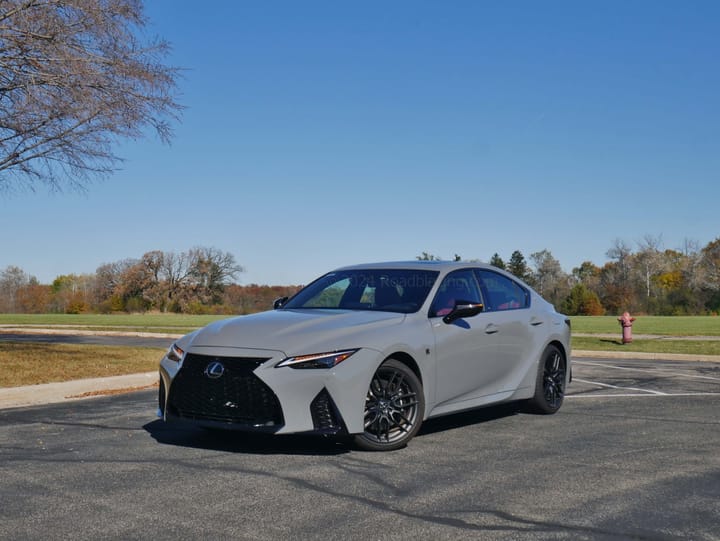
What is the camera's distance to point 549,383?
348 inches

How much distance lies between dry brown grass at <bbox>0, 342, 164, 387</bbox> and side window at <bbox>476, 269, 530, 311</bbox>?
275 inches

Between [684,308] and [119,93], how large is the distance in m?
66.9

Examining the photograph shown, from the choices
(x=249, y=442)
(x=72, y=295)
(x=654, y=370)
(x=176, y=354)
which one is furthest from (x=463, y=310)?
(x=72, y=295)

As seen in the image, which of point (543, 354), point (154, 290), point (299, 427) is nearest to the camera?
point (299, 427)

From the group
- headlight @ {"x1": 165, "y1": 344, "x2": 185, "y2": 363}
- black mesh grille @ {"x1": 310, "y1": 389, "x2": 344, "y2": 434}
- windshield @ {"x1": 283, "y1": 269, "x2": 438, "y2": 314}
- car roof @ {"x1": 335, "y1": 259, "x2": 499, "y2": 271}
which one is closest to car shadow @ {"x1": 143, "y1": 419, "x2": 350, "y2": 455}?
black mesh grille @ {"x1": 310, "y1": 389, "x2": 344, "y2": 434}

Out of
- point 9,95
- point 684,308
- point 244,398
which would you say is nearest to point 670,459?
point 244,398

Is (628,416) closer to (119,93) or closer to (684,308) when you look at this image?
(119,93)

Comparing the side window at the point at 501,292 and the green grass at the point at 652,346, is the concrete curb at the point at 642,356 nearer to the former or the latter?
the green grass at the point at 652,346

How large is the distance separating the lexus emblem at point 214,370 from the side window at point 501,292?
2.95m

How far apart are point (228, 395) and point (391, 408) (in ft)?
4.34

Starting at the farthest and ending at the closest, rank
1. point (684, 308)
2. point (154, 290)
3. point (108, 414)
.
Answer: point (154, 290)
point (684, 308)
point (108, 414)

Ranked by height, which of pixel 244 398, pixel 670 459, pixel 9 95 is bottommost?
pixel 670 459

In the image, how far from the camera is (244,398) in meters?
6.24

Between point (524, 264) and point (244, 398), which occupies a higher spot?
point (524, 264)
